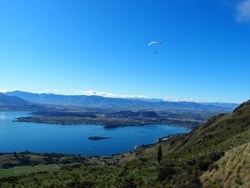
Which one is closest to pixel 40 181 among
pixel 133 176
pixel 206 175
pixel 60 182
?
pixel 60 182

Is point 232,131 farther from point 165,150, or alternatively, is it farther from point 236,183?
point 236,183

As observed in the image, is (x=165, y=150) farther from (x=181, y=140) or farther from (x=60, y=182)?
(x=60, y=182)

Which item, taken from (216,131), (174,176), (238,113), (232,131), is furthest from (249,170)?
(238,113)

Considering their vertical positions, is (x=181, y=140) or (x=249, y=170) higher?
(x=249, y=170)

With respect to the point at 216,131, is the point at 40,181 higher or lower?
lower

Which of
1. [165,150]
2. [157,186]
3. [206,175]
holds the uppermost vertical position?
[206,175]

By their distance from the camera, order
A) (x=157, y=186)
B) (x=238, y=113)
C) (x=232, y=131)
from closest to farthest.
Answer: (x=157, y=186), (x=232, y=131), (x=238, y=113)

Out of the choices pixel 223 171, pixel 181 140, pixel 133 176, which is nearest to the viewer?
pixel 223 171

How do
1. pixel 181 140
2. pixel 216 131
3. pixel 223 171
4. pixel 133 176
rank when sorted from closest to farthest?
pixel 223 171
pixel 133 176
pixel 216 131
pixel 181 140

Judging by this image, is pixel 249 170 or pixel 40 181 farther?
pixel 40 181
